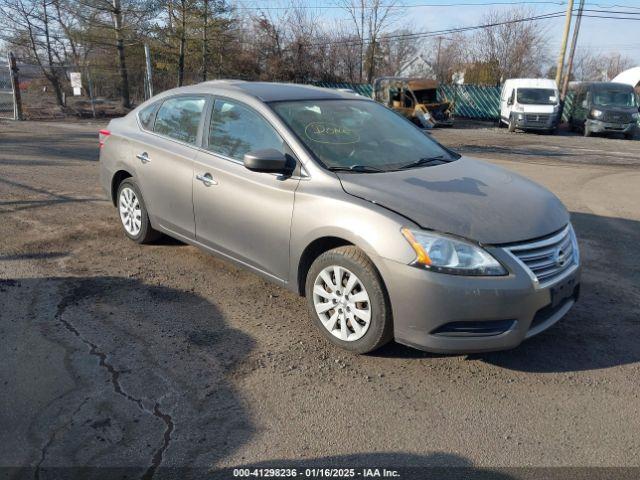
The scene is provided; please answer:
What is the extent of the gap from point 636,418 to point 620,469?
1.74 ft

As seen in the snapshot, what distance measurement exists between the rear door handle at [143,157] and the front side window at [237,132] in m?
0.89

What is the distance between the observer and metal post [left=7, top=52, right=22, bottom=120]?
721 inches

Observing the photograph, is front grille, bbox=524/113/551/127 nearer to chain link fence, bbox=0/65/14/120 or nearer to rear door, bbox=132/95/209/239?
chain link fence, bbox=0/65/14/120

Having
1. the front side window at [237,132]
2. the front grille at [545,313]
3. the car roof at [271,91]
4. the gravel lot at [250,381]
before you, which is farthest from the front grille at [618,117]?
the front side window at [237,132]

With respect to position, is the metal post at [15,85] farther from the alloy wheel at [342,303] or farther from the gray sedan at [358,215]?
the alloy wheel at [342,303]

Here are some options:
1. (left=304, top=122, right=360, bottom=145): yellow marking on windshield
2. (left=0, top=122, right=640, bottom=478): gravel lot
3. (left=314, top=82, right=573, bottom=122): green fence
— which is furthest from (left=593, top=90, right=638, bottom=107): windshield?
Result: (left=304, top=122, right=360, bottom=145): yellow marking on windshield

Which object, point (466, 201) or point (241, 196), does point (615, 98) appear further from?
point (241, 196)

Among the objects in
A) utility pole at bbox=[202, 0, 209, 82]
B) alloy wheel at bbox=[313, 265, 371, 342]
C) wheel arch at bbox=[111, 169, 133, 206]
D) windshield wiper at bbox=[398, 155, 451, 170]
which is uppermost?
utility pole at bbox=[202, 0, 209, 82]

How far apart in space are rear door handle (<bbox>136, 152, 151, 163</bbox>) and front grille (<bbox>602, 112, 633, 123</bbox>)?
72.4 feet

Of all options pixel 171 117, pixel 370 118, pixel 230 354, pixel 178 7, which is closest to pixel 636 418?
pixel 230 354

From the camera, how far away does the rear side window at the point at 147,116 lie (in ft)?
17.8

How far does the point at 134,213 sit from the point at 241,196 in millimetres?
1864

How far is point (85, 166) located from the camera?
995 centimetres

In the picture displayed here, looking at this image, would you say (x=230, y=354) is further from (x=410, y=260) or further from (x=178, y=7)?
(x=178, y=7)
